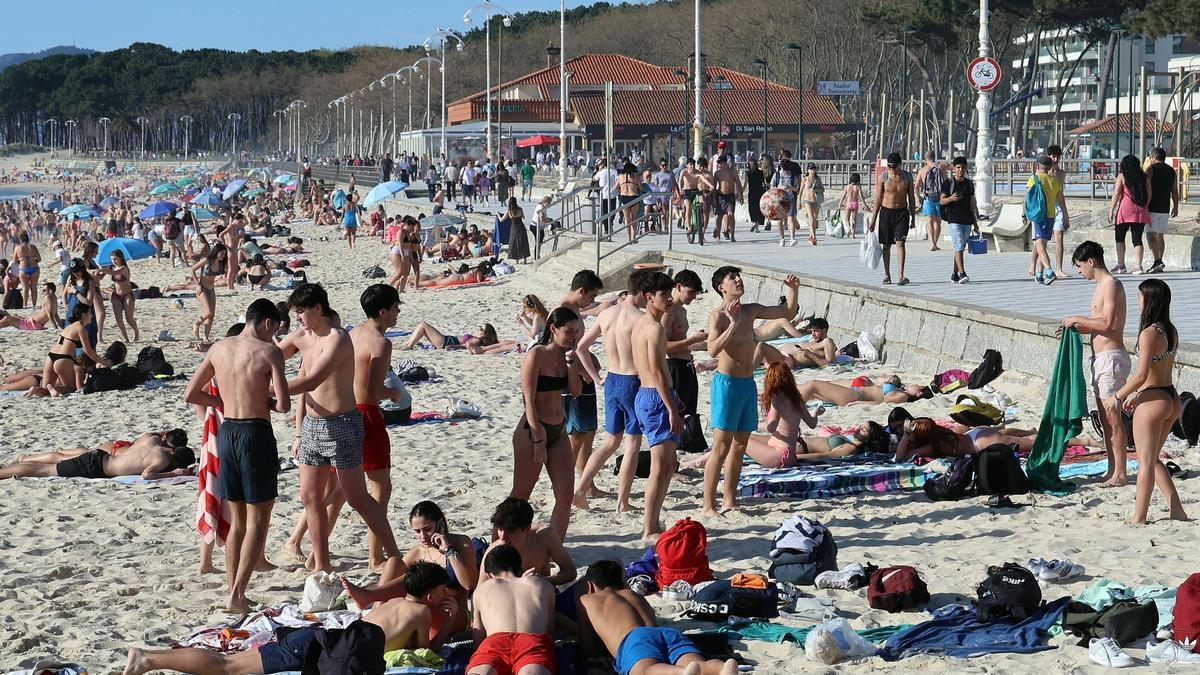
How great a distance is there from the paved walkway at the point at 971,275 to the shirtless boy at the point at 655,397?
463 centimetres

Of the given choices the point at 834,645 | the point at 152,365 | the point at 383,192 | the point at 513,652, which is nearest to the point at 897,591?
the point at 834,645

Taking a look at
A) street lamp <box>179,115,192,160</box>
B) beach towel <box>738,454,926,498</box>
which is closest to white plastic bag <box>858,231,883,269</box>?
beach towel <box>738,454,926,498</box>

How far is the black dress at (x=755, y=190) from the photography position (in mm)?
23000

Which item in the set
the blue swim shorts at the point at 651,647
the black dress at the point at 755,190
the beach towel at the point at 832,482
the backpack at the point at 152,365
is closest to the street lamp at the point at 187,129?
the black dress at the point at 755,190

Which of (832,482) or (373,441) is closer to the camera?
(373,441)

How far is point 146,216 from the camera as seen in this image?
121 ft

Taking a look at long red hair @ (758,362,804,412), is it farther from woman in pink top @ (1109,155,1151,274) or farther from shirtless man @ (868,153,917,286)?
woman in pink top @ (1109,155,1151,274)

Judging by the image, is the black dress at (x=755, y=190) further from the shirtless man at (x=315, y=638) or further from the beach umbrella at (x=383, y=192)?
the shirtless man at (x=315, y=638)

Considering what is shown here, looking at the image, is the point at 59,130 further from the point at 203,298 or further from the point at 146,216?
the point at 203,298

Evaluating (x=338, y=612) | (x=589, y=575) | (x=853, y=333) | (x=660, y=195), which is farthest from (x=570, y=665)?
(x=660, y=195)

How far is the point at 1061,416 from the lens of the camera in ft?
26.5

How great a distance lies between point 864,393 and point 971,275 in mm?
4460

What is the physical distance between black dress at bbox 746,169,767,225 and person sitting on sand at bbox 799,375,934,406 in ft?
36.8

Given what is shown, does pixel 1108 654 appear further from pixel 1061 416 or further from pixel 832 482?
pixel 832 482
